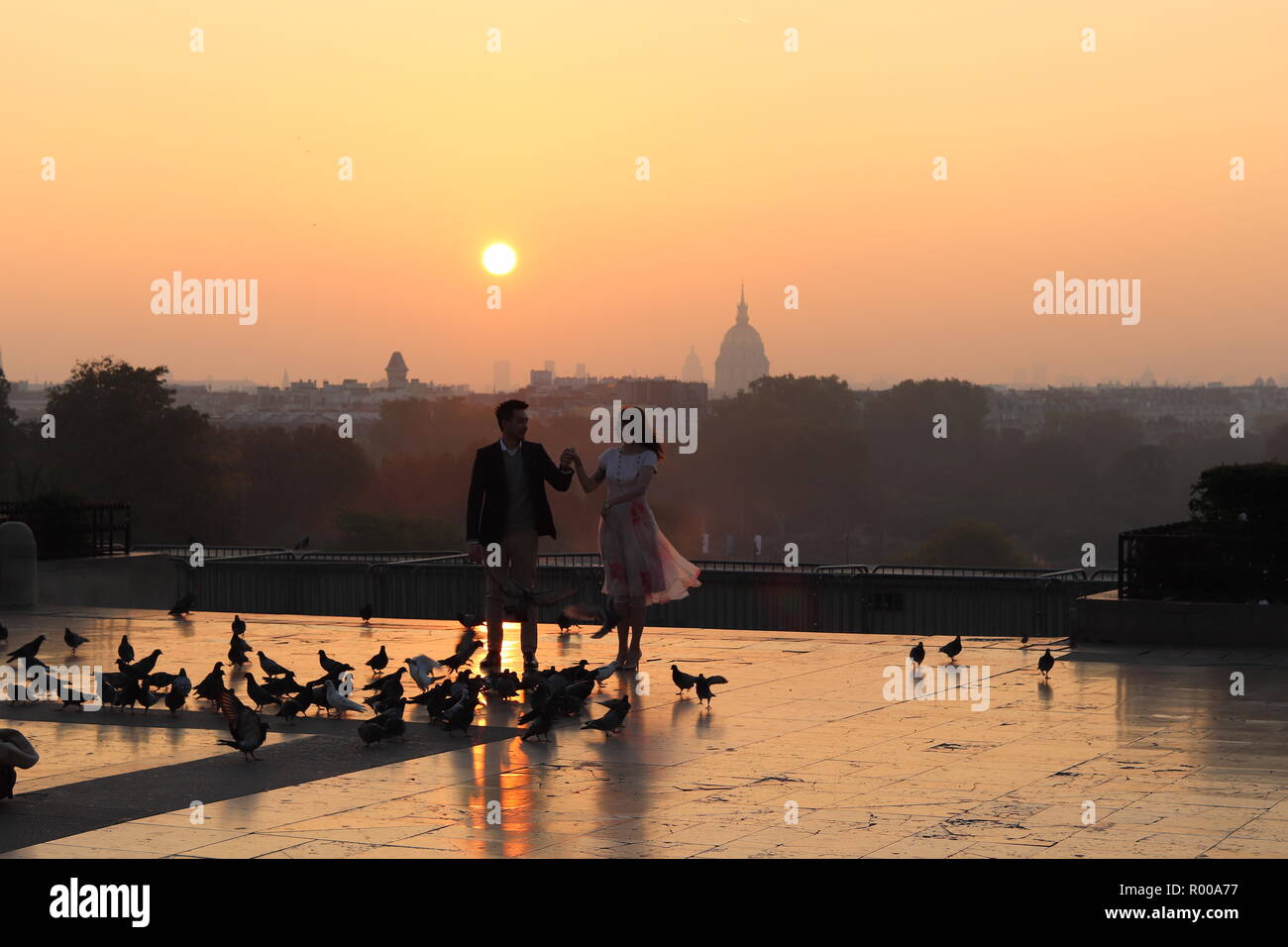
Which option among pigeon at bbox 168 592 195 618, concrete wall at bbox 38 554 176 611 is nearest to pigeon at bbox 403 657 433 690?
pigeon at bbox 168 592 195 618

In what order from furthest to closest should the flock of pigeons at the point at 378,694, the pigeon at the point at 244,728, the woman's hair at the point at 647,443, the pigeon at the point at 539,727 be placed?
1. the woman's hair at the point at 647,443
2. the pigeon at the point at 539,727
3. the flock of pigeons at the point at 378,694
4. the pigeon at the point at 244,728

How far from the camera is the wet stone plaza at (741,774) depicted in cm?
727

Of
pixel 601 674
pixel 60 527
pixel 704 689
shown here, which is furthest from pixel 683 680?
pixel 60 527

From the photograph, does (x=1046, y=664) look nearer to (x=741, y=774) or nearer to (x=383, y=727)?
(x=741, y=774)

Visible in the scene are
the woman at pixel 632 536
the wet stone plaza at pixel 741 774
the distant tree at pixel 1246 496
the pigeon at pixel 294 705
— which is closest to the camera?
the wet stone plaza at pixel 741 774

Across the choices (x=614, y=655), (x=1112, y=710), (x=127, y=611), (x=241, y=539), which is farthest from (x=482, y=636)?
(x=241, y=539)

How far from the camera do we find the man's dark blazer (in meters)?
12.9

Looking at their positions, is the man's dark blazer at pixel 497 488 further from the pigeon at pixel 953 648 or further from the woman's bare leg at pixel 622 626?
the pigeon at pixel 953 648

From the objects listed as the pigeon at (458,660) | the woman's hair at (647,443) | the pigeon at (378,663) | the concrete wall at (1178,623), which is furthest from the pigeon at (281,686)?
the concrete wall at (1178,623)

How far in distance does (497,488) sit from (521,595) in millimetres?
895

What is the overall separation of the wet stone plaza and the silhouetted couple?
2.52ft

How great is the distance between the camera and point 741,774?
8961mm

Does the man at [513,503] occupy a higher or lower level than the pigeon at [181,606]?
A: higher

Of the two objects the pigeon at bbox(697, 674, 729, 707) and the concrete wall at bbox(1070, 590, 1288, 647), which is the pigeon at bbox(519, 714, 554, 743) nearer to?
the pigeon at bbox(697, 674, 729, 707)
